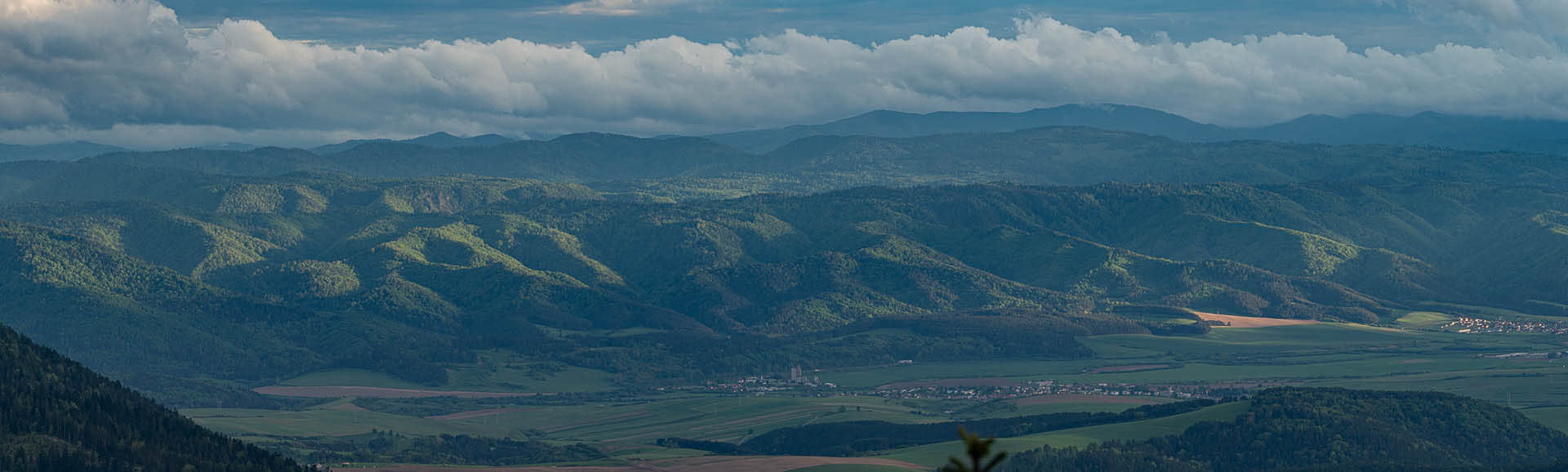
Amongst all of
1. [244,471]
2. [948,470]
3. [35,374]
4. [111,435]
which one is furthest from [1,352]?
[948,470]

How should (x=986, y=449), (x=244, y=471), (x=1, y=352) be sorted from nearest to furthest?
(x=986, y=449) → (x=244, y=471) → (x=1, y=352)

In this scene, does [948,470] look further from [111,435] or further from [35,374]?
[35,374]

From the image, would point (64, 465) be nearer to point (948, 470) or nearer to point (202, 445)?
point (202, 445)

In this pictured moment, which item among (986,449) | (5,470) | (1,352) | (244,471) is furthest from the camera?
(1,352)

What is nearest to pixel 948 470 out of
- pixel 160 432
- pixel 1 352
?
pixel 160 432

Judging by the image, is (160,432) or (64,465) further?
(160,432)

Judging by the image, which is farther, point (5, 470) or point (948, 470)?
point (5, 470)
